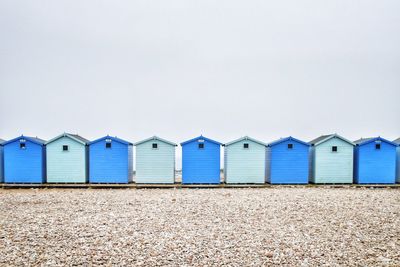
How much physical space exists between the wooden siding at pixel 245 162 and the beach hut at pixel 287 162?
709 mm

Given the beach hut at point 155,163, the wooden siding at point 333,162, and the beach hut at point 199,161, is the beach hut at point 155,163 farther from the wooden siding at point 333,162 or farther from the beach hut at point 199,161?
the wooden siding at point 333,162

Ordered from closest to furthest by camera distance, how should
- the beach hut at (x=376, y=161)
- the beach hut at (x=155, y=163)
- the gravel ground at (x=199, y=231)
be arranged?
the gravel ground at (x=199, y=231) → the beach hut at (x=155, y=163) → the beach hut at (x=376, y=161)

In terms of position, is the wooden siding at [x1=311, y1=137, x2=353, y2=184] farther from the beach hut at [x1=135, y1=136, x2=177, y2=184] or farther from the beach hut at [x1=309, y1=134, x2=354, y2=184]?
the beach hut at [x1=135, y1=136, x2=177, y2=184]

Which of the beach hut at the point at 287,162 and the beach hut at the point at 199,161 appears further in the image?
the beach hut at the point at 287,162

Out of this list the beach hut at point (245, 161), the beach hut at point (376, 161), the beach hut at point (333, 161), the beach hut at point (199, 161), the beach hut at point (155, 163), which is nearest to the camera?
the beach hut at point (155, 163)

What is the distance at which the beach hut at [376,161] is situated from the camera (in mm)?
22781

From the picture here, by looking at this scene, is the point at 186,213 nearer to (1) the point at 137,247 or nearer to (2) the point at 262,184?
(1) the point at 137,247

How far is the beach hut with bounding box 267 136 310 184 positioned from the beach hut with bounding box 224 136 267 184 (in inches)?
27.9

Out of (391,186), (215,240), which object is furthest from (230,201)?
(391,186)

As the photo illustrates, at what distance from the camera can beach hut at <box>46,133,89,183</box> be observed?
21734 mm

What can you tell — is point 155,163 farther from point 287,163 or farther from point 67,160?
point 287,163

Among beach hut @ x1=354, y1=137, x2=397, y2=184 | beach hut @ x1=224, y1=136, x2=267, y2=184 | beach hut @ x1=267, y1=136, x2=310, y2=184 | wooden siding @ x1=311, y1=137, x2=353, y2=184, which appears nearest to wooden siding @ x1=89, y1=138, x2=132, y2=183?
beach hut @ x1=224, y1=136, x2=267, y2=184

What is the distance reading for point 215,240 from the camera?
9.73m

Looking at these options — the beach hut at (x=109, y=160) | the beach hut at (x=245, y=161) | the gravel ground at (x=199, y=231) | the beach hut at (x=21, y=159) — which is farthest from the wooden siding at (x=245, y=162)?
the beach hut at (x=21, y=159)
